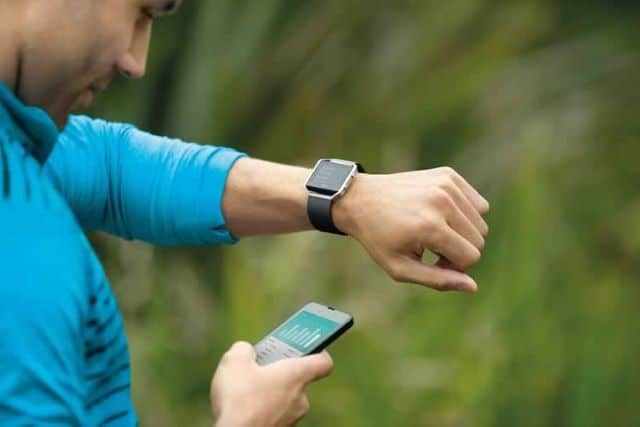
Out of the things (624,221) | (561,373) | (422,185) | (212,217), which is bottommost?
(561,373)

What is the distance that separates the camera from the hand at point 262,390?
2.99ft

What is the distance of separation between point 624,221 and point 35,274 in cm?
154

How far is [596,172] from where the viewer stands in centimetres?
218

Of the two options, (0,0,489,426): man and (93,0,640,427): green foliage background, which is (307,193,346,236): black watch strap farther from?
(93,0,640,427): green foliage background

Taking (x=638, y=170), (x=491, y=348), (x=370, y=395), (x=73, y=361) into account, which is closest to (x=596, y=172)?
(x=638, y=170)

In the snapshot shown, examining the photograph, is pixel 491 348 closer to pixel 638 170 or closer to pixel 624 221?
pixel 624 221

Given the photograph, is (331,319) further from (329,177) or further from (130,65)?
(130,65)

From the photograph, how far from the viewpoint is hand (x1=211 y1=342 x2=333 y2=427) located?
91 cm

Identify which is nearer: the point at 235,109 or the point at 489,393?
the point at 489,393

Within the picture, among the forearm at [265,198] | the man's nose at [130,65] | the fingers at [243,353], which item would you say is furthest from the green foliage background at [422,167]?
the man's nose at [130,65]

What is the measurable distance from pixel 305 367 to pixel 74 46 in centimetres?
33

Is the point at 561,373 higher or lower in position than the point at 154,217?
lower

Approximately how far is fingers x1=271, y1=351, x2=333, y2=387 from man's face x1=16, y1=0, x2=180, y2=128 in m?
0.27

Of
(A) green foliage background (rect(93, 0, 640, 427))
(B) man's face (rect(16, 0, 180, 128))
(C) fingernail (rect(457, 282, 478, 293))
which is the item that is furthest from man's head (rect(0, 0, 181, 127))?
(A) green foliage background (rect(93, 0, 640, 427))
